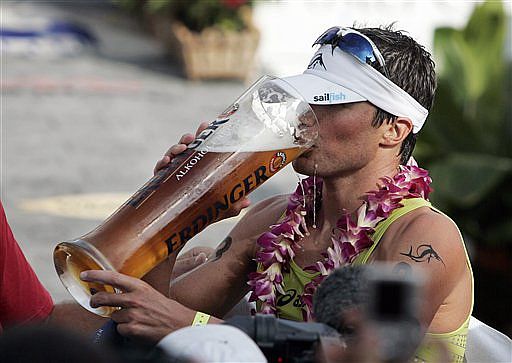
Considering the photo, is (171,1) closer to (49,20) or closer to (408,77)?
(49,20)

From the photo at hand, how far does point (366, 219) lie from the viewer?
8.83 ft

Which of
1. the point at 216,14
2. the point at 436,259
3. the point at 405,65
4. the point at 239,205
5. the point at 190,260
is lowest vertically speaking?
the point at 216,14

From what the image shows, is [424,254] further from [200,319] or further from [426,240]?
[200,319]

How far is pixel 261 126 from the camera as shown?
2414 millimetres

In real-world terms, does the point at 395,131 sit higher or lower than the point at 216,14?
higher

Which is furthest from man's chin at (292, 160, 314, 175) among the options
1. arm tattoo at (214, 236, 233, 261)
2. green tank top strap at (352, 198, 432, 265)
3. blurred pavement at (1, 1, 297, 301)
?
blurred pavement at (1, 1, 297, 301)

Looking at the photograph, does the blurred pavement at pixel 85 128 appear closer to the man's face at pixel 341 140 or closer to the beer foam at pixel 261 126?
the man's face at pixel 341 140

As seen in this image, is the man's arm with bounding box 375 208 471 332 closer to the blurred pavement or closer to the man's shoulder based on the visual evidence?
the man's shoulder

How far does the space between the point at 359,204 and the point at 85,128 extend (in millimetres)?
7010

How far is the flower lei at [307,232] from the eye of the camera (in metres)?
2.68

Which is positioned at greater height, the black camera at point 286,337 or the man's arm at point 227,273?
the black camera at point 286,337

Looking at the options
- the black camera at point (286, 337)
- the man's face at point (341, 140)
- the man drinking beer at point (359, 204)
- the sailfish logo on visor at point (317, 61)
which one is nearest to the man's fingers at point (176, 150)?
the man drinking beer at point (359, 204)

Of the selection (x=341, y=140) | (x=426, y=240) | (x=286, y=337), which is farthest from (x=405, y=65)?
(x=286, y=337)

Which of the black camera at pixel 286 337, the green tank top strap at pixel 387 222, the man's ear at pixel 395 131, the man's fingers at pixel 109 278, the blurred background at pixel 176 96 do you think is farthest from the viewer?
the blurred background at pixel 176 96
